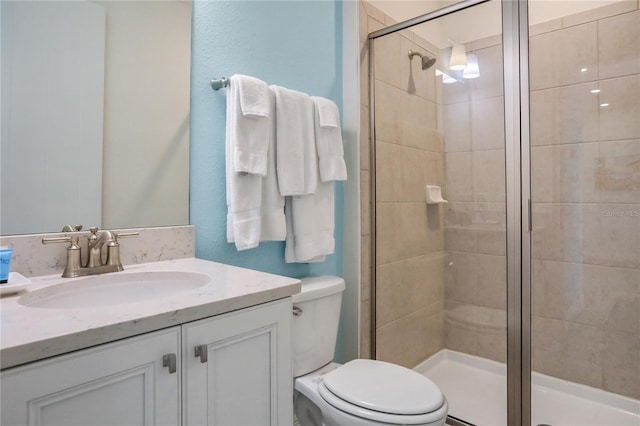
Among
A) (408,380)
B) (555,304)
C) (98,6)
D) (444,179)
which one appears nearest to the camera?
(98,6)

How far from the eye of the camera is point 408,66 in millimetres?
1931

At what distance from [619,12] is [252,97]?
163 centimetres

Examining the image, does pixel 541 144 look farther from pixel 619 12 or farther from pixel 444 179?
pixel 619 12

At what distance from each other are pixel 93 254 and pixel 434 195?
5.02ft

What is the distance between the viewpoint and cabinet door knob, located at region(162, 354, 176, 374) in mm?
739

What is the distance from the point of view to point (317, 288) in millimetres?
1453

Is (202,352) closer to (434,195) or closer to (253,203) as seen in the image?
(253,203)

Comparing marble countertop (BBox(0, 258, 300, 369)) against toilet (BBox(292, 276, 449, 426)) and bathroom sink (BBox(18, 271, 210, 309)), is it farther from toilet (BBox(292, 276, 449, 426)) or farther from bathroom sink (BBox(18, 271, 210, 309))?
toilet (BBox(292, 276, 449, 426))

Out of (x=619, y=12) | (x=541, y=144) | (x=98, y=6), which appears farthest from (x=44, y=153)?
(x=619, y=12)

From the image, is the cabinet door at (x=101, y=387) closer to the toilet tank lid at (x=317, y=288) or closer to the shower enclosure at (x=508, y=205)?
the toilet tank lid at (x=317, y=288)

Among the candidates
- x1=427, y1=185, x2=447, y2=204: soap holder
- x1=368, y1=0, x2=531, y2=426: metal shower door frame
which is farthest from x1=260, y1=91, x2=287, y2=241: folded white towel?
x1=368, y1=0, x2=531, y2=426: metal shower door frame

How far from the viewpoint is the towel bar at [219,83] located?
4.40 ft

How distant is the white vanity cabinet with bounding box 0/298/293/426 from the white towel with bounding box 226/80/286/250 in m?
0.43

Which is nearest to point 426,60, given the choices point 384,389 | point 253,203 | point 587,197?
point 587,197
